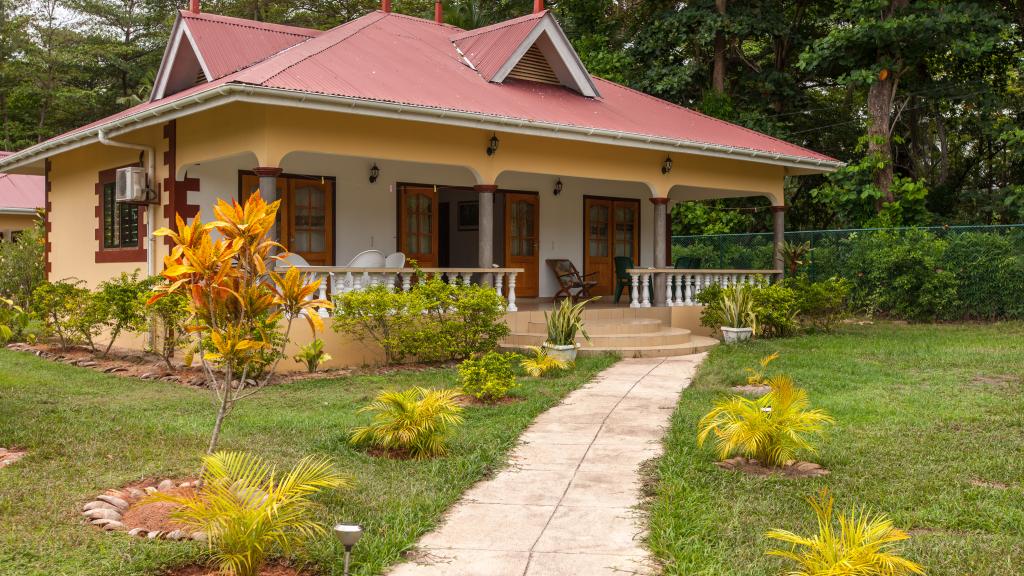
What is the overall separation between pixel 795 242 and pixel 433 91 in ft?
37.8

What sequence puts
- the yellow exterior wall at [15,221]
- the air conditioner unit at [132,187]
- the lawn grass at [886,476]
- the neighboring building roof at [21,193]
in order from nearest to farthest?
the lawn grass at [886,476] < the air conditioner unit at [132,187] < the neighboring building roof at [21,193] < the yellow exterior wall at [15,221]

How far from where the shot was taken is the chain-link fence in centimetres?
1712

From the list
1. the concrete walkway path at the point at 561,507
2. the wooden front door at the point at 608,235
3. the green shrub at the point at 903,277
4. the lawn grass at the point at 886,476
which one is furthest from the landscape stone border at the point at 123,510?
the green shrub at the point at 903,277

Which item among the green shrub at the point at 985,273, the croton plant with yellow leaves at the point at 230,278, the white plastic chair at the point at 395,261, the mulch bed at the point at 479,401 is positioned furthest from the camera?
the green shrub at the point at 985,273

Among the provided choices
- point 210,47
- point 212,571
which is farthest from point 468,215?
point 212,571

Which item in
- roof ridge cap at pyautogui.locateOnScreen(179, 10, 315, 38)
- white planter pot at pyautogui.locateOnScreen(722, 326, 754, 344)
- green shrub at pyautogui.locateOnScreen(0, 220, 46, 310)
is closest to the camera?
white planter pot at pyautogui.locateOnScreen(722, 326, 754, 344)

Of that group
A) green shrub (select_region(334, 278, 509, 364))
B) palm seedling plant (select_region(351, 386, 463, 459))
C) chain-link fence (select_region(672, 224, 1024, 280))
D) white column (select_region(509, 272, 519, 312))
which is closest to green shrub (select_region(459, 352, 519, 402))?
palm seedling plant (select_region(351, 386, 463, 459))

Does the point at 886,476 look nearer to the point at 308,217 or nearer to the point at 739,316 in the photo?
the point at 739,316

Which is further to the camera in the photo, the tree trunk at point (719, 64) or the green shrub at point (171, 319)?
the tree trunk at point (719, 64)

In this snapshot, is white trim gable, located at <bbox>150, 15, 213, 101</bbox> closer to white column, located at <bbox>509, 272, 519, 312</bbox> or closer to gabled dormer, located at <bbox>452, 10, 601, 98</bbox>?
gabled dormer, located at <bbox>452, 10, 601, 98</bbox>

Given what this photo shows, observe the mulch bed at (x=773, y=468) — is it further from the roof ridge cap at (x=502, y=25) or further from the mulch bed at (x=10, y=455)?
the roof ridge cap at (x=502, y=25)

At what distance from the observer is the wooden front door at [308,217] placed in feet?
43.2

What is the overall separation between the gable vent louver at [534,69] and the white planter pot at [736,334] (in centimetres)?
523

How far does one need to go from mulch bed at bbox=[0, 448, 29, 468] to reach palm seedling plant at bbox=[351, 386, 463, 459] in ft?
7.26
